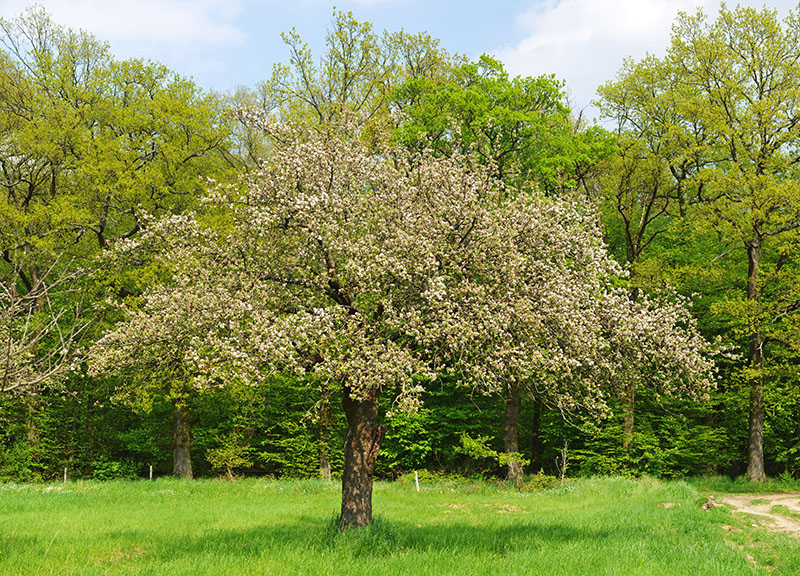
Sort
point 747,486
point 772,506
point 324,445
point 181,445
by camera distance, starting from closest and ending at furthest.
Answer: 1. point 772,506
2. point 747,486
3. point 181,445
4. point 324,445

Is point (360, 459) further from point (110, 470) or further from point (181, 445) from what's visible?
point (110, 470)

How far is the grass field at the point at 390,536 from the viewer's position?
37.3ft

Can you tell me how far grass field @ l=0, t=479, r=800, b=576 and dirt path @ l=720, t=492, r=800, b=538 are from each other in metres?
1.06

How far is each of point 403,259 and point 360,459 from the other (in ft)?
15.8

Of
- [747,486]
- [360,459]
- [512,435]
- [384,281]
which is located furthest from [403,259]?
[747,486]

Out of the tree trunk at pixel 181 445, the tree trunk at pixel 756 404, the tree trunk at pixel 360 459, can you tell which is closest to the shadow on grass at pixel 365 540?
the tree trunk at pixel 360 459

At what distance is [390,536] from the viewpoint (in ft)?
44.6

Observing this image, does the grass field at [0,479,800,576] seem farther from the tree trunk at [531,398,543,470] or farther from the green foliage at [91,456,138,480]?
the tree trunk at [531,398,543,470]

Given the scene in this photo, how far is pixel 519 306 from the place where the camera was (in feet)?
40.8

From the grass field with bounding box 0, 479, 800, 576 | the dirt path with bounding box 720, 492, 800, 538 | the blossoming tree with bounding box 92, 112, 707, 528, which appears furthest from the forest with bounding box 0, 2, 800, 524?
the dirt path with bounding box 720, 492, 800, 538

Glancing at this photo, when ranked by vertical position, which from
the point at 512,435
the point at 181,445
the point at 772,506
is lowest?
the point at 772,506

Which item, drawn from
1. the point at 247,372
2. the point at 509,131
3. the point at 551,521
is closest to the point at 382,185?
the point at 247,372

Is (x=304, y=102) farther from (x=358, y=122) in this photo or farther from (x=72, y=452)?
(x=72, y=452)

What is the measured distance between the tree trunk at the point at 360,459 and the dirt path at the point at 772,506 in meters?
11.9
